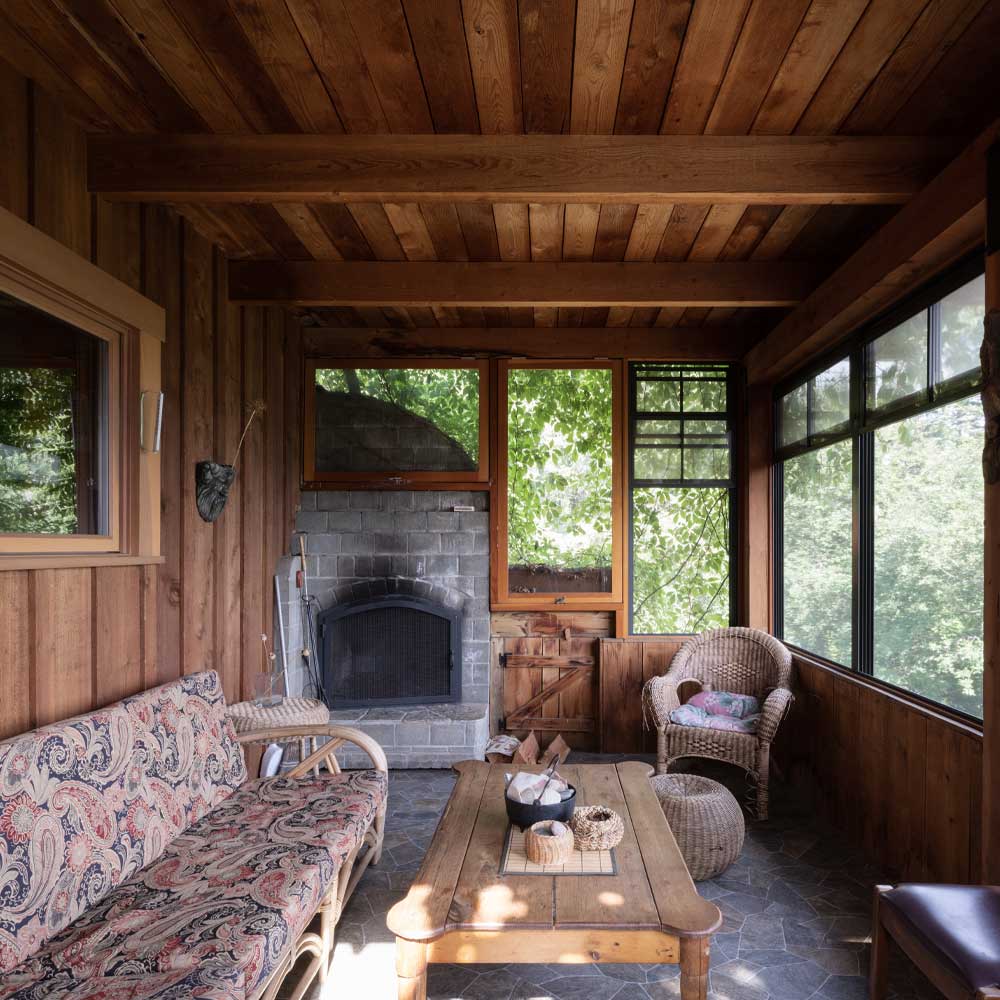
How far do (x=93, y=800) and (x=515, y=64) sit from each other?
235 centimetres

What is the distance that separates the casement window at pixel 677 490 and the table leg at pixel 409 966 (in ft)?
10.4

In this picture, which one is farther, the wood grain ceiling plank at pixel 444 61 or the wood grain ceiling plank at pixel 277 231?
the wood grain ceiling plank at pixel 277 231

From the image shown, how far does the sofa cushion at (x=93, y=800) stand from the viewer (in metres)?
1.72

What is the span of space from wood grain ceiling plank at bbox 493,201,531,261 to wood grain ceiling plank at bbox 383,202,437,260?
0.33 meters

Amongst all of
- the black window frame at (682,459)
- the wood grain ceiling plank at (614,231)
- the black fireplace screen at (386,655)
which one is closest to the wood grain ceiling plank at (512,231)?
the wood grain ceiling plank at (614,231)

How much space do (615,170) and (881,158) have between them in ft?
2.91

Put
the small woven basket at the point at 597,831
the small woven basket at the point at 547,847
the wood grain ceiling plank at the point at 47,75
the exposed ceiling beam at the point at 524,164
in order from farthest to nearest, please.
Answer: the exposed ceiling beam at the point at 524,164
the small woven basket at the point at 597,831
the small woven basket at the point at 547,847
the wood grain ceiling plank at the point at 47,75

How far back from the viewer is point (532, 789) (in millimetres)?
2316

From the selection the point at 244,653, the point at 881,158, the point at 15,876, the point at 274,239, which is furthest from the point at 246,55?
the point at 244,653

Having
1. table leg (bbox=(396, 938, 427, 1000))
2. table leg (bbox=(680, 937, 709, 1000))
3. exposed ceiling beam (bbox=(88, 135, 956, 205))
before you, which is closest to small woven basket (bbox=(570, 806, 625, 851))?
table leg (bbox=(680, 937, 709, 1000))

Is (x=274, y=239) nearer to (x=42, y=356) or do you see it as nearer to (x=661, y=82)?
(x=42, y=356)

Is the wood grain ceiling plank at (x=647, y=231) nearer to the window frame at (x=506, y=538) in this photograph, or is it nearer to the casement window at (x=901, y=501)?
the casement window at (x=901, y=501)

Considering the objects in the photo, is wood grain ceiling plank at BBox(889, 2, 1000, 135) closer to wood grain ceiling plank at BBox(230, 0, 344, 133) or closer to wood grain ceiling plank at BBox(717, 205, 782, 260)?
wood grain ceiling plank at BBox(717, 205, 782, 260)

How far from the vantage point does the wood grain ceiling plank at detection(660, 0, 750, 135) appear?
6.14 feet
